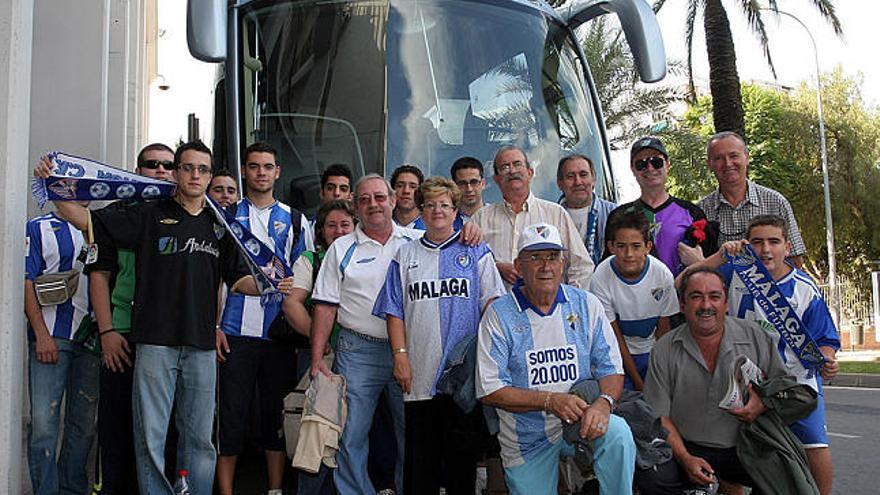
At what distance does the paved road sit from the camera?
700 cm

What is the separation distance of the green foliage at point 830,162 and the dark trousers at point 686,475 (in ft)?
95.5

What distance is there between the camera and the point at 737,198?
18.1 feet

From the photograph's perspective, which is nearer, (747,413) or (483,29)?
(747,413)

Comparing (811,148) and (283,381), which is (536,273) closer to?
(283,381)

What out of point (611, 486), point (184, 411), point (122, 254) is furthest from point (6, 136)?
point (611, 486)

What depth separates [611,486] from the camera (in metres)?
4.21

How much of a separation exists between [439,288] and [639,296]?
3.71 feet

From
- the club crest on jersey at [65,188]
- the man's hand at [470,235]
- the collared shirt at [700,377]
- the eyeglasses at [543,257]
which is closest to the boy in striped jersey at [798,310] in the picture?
the collared shirt at [700,377]

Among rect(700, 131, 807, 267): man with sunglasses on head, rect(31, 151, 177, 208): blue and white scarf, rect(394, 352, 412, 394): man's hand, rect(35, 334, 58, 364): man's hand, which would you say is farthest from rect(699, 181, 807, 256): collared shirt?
rect(35, 334, 58, 364): man's hand

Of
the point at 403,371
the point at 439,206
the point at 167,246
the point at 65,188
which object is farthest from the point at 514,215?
the point at 65,188

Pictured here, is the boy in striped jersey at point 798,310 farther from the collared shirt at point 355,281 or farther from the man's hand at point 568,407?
the collared shirt at point 355,281

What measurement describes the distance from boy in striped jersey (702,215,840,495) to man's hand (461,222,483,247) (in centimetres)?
131

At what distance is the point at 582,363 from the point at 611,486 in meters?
0.58

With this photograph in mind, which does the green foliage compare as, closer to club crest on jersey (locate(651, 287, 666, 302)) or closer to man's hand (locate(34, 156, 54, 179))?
club crest on jersey (locate(651, 287, 666, 302))
